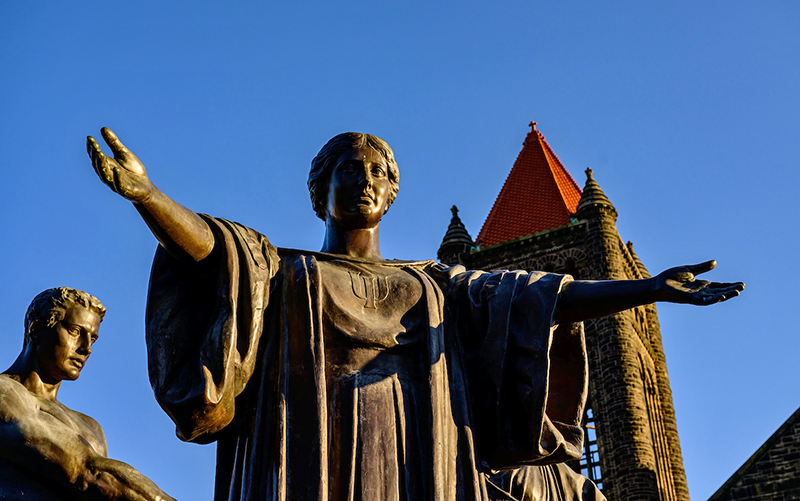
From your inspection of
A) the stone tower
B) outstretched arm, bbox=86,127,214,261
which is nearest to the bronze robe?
outstretched arm, bbox=86,127,214,261

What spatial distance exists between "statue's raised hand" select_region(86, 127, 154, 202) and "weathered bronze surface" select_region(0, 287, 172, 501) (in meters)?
0.51

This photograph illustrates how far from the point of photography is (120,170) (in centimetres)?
357

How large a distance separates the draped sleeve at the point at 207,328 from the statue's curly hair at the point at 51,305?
0.76 feet

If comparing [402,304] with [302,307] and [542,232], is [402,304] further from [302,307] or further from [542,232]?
[542,232]

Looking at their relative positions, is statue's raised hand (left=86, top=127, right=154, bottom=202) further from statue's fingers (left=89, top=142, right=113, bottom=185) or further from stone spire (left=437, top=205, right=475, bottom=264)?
stone spire (left=437, top=205, right=475, bottom=264)

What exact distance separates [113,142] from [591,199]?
183ft

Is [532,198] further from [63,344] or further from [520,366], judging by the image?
[63,344]

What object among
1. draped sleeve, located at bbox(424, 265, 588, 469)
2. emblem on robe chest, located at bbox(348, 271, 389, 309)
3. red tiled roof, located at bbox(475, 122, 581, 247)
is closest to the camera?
draped sleeve, located at bbox(424, 265, 588, 469)

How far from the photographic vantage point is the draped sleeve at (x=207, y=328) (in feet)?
12.7

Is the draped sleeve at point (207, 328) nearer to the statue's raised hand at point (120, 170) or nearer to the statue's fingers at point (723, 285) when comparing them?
the statue's raised hand at point (120, 170)

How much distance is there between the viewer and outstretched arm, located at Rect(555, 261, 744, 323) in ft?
12.8

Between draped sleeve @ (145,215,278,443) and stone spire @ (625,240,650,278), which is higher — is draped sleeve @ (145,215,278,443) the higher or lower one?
the lower one

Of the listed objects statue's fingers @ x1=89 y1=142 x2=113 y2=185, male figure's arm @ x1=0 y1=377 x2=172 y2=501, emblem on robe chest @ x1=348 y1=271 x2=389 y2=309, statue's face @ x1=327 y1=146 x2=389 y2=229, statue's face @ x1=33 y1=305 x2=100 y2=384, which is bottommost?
male figure's arm @ x1=0 y1=377 x2=172 y2=501

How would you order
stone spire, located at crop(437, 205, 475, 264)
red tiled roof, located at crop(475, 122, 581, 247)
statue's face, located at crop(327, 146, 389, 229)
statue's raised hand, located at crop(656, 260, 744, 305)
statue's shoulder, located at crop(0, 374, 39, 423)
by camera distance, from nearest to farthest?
statue's shoulder, located at crop(0, 374, 39, 423) → statue's raised hand, located at crop(656, 260, 744, 305) → statue's face, located at crop(327, 146, 389, 229) → stone spire, located at crop(437, 205, 475, 264) → red tiled roof, located at crop(475, 122, 581, 247)
